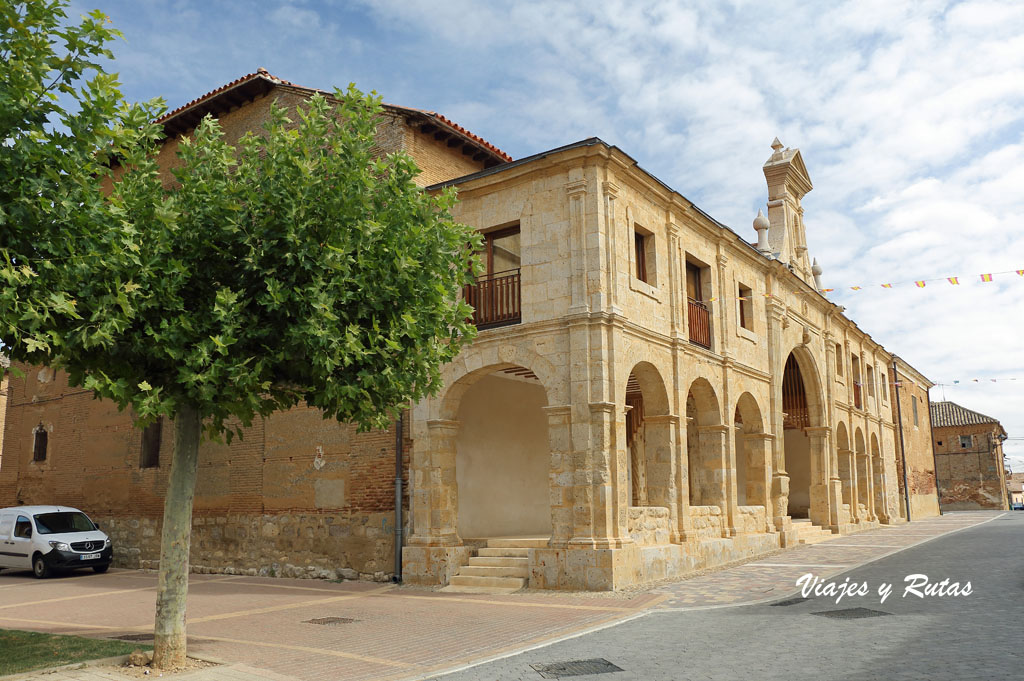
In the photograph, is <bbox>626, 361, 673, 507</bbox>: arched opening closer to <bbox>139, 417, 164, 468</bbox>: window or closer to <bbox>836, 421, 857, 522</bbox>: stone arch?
<bbox>139, 417, 164, 468</bbox>: window

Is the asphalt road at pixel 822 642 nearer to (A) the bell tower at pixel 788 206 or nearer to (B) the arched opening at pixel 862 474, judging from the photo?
(A) the bell tower at pixel 788 206

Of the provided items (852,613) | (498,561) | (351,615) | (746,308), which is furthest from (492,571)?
(746,308)

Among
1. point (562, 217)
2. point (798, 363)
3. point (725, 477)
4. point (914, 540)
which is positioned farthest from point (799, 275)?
point (562, 217)

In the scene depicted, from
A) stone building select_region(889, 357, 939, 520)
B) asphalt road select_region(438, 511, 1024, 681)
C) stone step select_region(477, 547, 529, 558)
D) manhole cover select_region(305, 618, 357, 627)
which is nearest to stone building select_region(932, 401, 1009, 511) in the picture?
stone building select_region(889, 357, 939, 520)

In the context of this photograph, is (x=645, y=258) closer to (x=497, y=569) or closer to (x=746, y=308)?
(x=746, y=308)

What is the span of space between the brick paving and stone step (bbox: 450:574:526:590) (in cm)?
52

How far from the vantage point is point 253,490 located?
17172mm

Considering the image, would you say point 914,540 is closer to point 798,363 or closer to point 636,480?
point 798,363

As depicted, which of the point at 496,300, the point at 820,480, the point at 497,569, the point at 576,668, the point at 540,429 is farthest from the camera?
the point at 820,480

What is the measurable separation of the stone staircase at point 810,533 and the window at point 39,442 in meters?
20.6

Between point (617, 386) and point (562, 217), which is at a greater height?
point (562, 217)

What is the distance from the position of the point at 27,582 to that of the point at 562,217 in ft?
44.0

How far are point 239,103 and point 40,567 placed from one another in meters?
11.3

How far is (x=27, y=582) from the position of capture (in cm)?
1695
